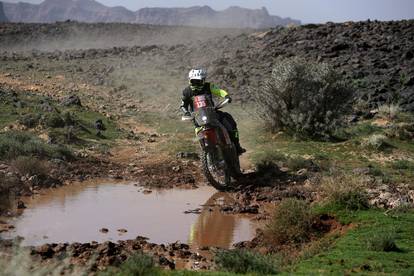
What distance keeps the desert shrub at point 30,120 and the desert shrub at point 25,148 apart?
2.90 meters

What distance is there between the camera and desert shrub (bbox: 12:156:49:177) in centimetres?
1145

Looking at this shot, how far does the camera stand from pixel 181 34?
170ft

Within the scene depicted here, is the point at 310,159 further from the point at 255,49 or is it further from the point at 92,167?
the point at 255,49

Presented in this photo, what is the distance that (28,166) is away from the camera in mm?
11445

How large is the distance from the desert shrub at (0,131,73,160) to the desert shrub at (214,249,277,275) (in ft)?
23.1

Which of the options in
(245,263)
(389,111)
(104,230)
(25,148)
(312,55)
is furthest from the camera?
(312,55)

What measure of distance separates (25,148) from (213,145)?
431 centimetres

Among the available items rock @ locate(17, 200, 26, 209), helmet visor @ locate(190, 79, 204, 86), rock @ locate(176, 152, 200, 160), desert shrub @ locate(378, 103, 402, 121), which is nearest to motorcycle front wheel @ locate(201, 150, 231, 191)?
helmet visor @ locate(190, 79, 204, 86)

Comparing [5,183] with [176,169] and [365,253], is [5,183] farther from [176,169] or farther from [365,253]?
[365,253]

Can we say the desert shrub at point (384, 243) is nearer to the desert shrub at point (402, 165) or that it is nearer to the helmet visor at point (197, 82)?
the helmet visor at point (197, 82)

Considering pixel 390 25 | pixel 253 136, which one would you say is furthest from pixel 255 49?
pixel 253 136

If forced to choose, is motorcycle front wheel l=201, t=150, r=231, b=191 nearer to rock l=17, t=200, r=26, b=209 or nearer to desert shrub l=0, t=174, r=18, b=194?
rock l=17, t=200, r=26, b=209

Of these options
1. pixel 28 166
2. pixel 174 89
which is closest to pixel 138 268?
pixel 28 166

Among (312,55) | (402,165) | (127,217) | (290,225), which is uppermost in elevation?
(312,55)
